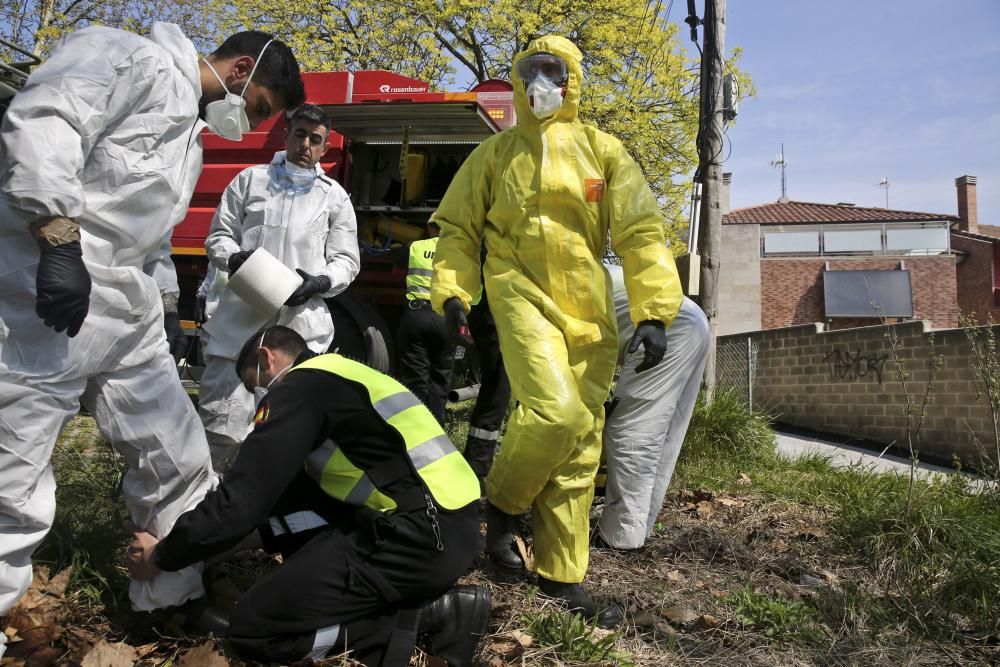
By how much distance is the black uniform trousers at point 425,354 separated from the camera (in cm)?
503

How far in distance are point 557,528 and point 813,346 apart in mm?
10339

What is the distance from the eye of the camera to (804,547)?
12.1 ft

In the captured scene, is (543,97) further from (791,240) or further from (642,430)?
(791,240)

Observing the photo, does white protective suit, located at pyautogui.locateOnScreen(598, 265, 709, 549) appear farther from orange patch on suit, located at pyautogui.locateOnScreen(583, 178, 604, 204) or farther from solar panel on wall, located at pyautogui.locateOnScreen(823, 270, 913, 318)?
solar panel on wall, located at pyautogui.locateOnScreen(823, 270, 913, 318)

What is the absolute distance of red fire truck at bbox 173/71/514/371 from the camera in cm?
639

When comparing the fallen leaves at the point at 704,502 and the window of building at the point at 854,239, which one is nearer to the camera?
the fallen leaves at the point at 704,502

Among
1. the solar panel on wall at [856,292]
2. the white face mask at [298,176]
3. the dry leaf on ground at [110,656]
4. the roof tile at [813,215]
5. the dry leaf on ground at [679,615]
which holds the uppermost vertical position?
the roof tile at [813,215]

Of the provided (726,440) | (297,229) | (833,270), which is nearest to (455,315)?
(297,229)

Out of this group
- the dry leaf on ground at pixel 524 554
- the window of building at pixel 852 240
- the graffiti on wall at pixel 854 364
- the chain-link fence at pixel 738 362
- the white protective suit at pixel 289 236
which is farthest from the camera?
the window of building at pixel 852 240

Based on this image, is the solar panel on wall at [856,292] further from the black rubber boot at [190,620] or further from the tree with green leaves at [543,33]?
the black rubber boot at [190,620]

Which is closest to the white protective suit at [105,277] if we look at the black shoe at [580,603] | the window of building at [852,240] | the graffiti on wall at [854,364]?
the black shoe at [580,603]

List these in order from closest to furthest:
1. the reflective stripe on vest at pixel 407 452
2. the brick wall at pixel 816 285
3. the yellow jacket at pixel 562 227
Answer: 1. the reflective stripe on vest at pixel 407 452
2. the yellow jacket at pixel 562 227
3. the brick wall at pixel 816 285

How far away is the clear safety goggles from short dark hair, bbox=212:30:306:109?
893 millimetres

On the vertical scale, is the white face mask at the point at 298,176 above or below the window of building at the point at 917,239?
below
